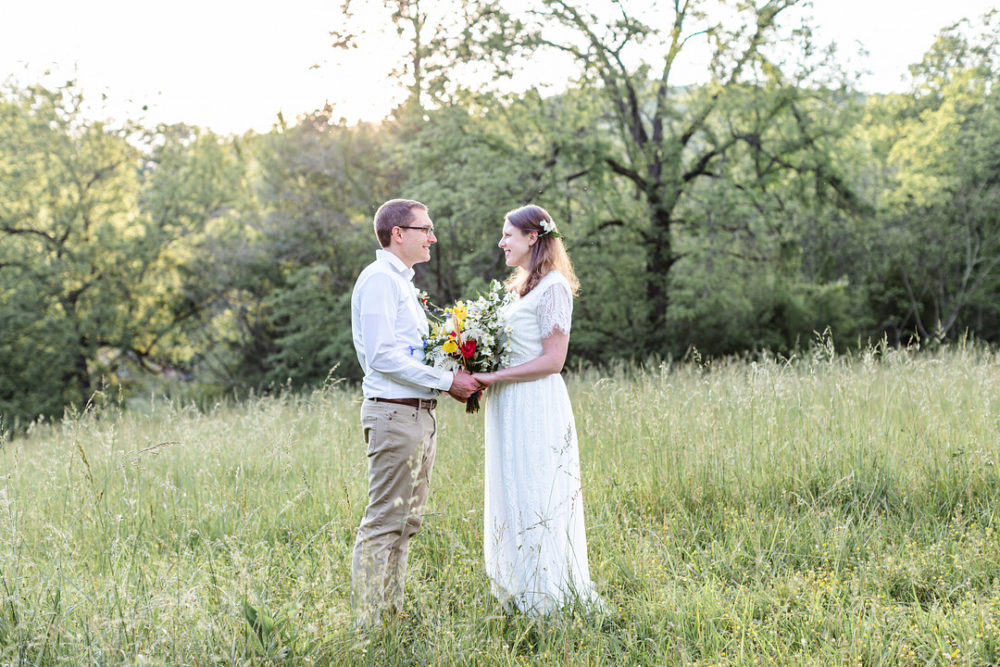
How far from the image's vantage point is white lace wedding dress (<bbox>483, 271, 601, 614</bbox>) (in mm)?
3668

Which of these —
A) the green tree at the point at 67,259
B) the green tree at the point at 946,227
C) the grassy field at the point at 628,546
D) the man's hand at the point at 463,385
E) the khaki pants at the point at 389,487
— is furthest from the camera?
the green tree at the point at 67,259

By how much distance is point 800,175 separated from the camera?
49.3 feet

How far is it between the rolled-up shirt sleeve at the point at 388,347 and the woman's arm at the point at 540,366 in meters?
0.25

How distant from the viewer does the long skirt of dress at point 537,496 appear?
12.0ft

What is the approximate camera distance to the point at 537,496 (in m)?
3.71

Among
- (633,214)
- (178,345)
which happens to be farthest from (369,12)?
(178,345)

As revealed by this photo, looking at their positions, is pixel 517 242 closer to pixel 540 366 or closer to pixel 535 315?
pixel 535 315

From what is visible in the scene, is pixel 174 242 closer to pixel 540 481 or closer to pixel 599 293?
pixel 599 293

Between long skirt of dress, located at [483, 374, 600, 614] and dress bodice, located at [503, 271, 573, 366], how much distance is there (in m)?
0.17

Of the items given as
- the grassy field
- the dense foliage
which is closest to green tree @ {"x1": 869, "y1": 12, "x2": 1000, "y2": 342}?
the dense foliage

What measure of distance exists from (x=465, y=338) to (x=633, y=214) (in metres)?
12.9

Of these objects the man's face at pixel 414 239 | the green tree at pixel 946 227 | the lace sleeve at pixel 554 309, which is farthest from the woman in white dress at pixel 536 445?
the green tree at pixel 946 227

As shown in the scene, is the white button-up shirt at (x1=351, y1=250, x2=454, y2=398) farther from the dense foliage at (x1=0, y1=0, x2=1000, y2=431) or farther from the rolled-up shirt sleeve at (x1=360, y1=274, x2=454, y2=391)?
the dense foliage at (x1=0, y1=0, x2=1000, y2=431)

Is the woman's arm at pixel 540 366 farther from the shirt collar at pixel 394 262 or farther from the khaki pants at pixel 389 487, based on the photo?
the shirt collar at pixel 394 262
